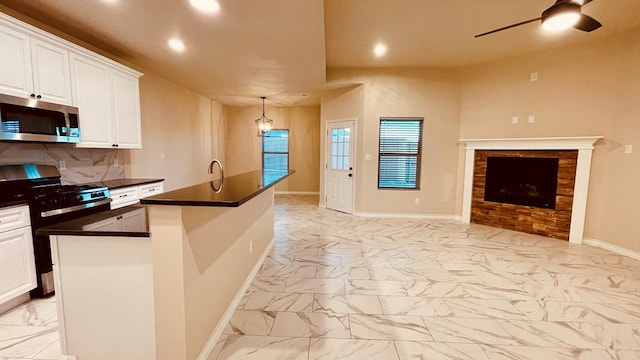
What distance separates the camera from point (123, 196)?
333 cm

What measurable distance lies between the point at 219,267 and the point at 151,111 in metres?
3.97

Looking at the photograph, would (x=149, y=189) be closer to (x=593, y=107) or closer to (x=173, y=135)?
(x=173, y=135)

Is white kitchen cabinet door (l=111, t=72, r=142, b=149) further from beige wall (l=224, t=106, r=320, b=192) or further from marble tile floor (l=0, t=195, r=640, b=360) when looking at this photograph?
beige wall (l=224, t=106, r=320, b=192)

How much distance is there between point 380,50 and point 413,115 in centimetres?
155

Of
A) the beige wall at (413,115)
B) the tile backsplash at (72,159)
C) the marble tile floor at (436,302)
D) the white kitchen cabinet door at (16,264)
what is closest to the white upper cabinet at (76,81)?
the tile backsplash at (72,159)

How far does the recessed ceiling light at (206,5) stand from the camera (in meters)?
2.45

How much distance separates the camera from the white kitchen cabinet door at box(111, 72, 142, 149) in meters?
3.50

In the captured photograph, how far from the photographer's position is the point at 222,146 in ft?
26.9

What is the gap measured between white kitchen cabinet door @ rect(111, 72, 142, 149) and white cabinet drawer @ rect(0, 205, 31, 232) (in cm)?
152

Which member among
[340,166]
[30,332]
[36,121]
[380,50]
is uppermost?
[380,50]

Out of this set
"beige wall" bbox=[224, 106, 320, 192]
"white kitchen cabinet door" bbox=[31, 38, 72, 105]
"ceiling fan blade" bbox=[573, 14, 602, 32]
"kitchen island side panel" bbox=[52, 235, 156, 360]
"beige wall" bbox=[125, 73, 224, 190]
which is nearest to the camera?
"kitchen island side panel" bbox=[52, 235, 156, 360]

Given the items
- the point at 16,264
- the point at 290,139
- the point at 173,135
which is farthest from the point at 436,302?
the point at 290,139

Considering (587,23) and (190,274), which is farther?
Result: (587,23)

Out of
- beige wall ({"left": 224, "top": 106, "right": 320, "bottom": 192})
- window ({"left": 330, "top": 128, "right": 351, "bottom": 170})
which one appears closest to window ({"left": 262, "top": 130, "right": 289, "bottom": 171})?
beige wall ({"left": 224, "top": 106, "right": 320, "bottom": 192})
